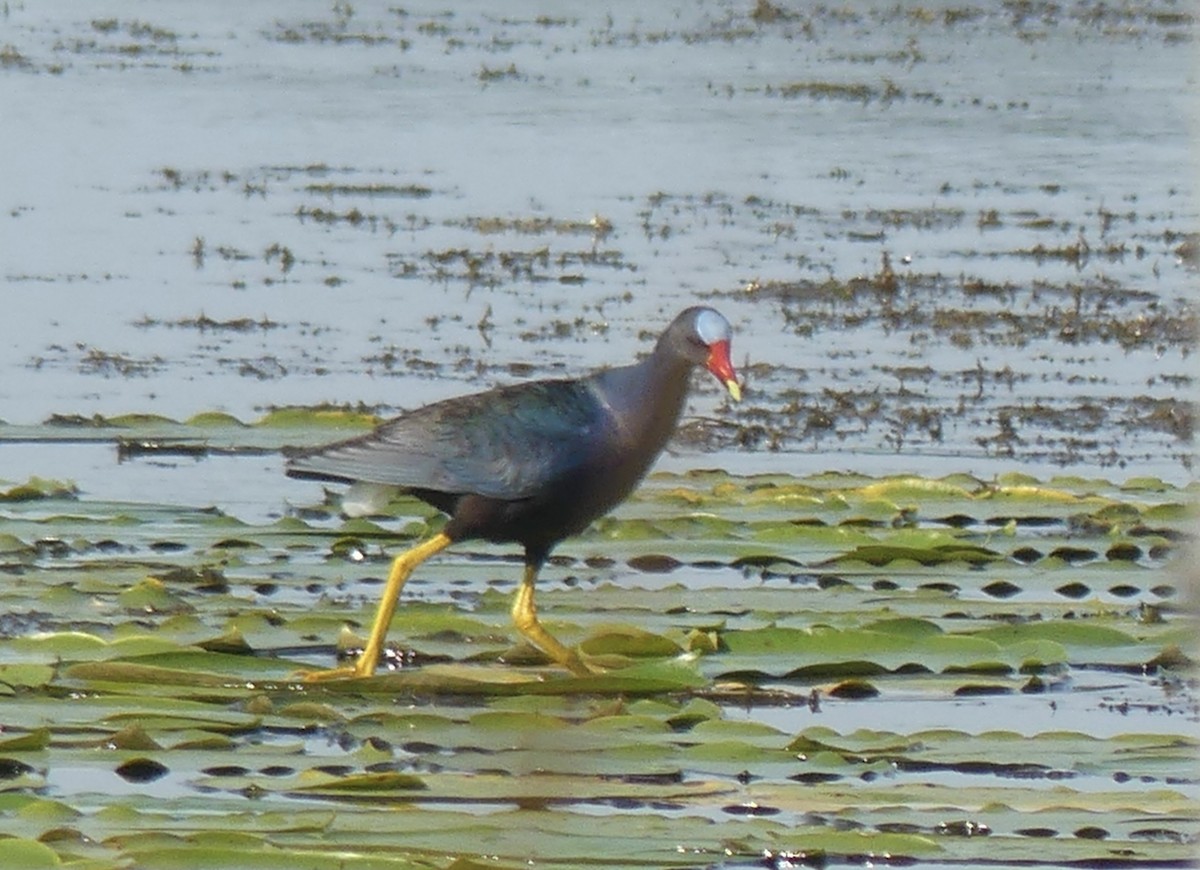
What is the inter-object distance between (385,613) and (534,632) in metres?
0.36

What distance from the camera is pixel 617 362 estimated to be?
1145 cm

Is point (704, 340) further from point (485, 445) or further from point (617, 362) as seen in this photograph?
point (617, 362)

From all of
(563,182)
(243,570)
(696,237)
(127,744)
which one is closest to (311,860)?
(127,744)

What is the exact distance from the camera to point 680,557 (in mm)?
7594

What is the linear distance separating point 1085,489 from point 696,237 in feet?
22.6

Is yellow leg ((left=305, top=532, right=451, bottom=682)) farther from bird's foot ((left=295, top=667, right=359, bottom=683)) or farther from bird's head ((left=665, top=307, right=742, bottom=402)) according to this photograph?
bird's head ((left=665, top=307, right=742, bottom=402))

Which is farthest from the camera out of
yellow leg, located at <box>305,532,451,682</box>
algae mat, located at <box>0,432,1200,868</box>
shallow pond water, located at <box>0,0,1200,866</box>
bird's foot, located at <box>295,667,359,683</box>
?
yellow leg, located at <box>305,532,451,682</box>

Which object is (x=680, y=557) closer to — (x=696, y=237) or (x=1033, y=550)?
(x=1033, y=550)

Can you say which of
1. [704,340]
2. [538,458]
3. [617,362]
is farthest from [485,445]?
[617,362]

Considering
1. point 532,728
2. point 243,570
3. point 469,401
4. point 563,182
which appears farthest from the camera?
point 563,182

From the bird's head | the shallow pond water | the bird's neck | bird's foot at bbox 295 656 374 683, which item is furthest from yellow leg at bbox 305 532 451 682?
the bird's head

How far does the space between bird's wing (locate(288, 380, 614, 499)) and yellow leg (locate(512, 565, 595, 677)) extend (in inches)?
10.7

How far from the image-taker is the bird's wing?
6.48 meters

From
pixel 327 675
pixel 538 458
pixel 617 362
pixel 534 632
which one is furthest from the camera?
pixel 617 362
